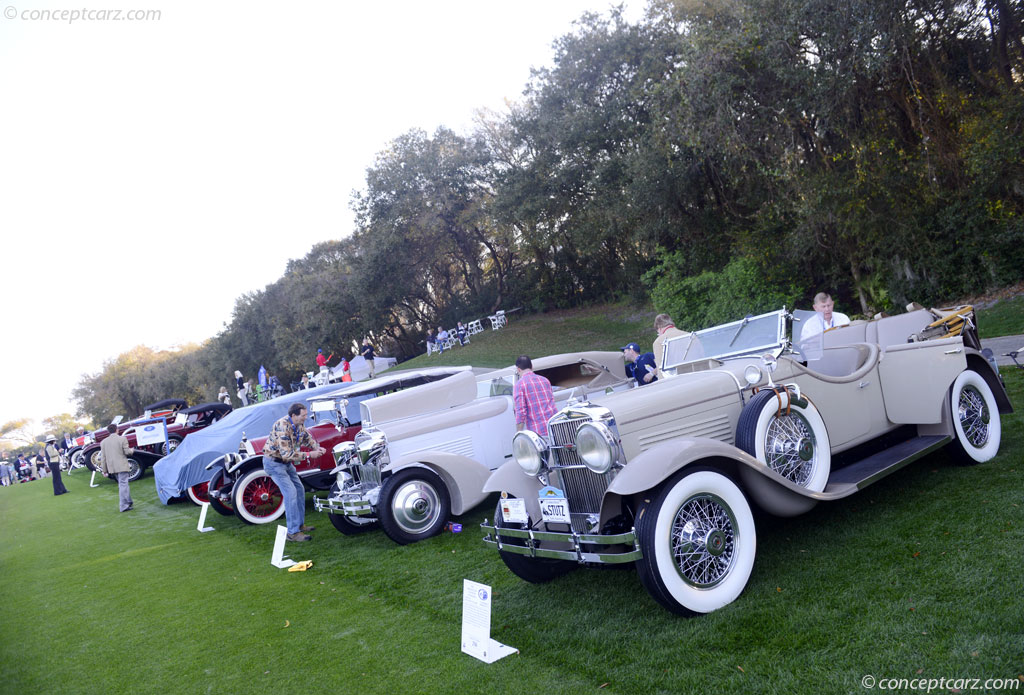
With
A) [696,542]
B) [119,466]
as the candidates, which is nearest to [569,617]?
[696,542]

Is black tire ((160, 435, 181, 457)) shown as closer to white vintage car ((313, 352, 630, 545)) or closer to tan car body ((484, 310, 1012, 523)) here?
white vintage car ((313, 352, 630, 545))

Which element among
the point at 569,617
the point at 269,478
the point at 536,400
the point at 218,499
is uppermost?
the point at 536,400

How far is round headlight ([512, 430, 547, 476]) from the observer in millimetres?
4426

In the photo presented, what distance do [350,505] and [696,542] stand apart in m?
4.12

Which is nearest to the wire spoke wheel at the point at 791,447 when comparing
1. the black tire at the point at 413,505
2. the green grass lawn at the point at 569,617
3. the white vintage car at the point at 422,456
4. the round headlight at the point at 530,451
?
the green grass lawn at the point at 569,617

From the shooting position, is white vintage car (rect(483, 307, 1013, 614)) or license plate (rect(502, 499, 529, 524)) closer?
white vintage car (rect(483, 307, 1013, 614))

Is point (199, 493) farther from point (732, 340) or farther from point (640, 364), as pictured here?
point (732, 340)

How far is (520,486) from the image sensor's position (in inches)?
183

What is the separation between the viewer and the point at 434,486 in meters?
6.91

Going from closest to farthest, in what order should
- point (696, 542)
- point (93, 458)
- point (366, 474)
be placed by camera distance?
point (696, 542), point (366, 474), point (93, 458)

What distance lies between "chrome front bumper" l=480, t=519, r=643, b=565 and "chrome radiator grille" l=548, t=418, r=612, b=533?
0.17 meters

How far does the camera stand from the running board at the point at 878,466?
436 centimetres

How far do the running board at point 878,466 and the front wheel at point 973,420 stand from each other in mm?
257

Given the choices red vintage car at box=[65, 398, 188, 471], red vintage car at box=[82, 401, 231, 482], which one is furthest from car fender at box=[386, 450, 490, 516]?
red vintage car at box=[65, 398, 188, 471]
